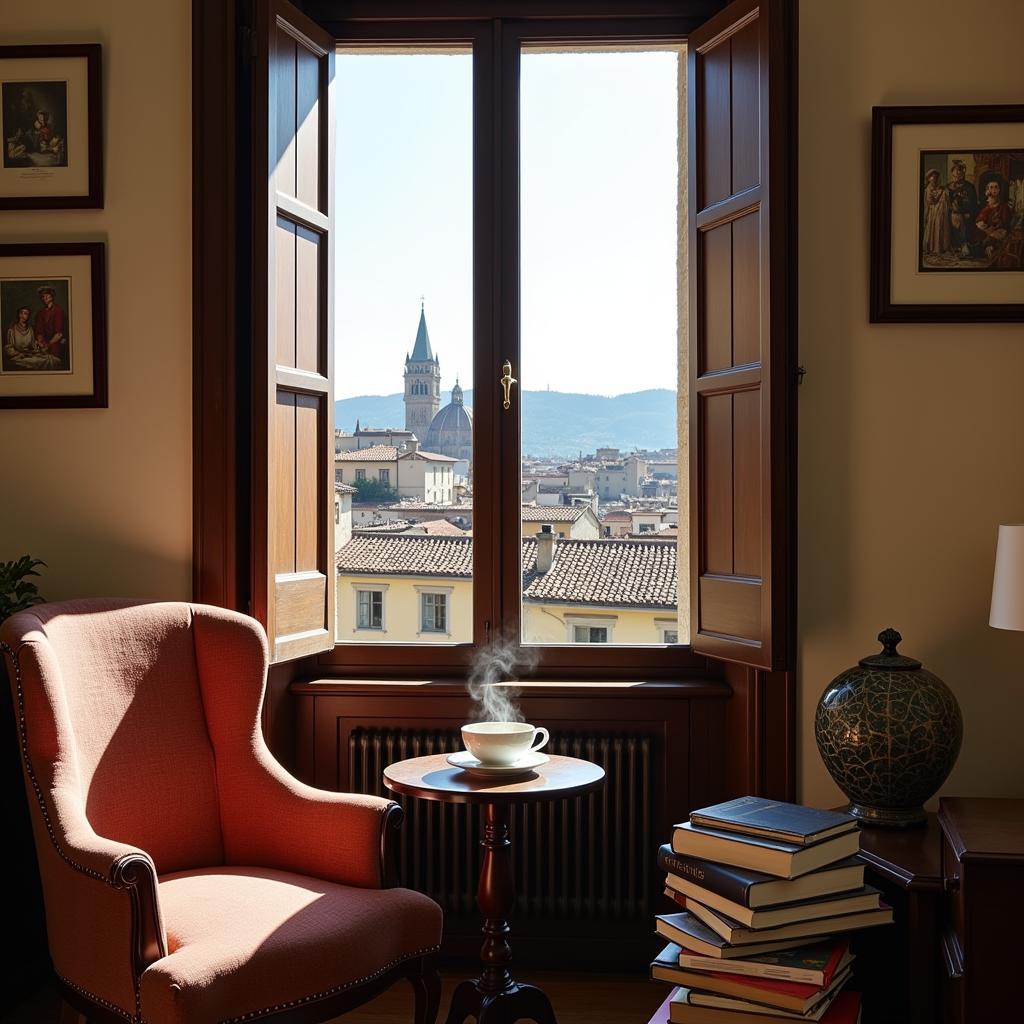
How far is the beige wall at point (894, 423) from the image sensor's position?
2.89 m

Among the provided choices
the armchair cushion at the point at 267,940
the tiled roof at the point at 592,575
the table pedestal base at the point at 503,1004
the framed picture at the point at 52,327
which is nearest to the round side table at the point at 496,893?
the table pedestal base at the point at 503,1004

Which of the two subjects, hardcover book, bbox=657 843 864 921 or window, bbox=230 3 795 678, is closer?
hardcover book, bbox=657 843 864 921

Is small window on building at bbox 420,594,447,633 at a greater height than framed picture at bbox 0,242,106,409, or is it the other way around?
framed picture at bbox 0,242,106,409

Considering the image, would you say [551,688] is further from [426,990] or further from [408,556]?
[426,990]

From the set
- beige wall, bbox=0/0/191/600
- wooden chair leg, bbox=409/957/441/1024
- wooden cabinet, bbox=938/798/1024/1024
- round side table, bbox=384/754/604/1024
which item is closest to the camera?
wooden cabinet, bbox=938/798/1024/1024

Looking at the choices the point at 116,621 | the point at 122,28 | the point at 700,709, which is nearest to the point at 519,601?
the point at 700,709

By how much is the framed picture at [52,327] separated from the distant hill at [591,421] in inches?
34.1

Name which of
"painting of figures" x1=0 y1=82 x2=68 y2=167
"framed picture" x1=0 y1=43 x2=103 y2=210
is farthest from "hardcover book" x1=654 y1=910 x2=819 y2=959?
"painting of figures" x1=0 y1=82 x2=68 y2=167

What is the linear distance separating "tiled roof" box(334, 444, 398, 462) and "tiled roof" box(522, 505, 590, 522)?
42 centimetres

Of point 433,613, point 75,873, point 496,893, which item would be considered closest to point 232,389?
point 433,613

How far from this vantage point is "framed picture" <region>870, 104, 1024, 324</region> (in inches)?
113

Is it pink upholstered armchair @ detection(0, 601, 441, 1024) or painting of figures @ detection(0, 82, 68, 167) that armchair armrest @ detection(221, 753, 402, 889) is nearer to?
pink upholstered armchair @ detection(0, 601, 441, 1024)

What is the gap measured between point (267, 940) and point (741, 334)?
1.83 m

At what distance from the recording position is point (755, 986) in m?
1.74
